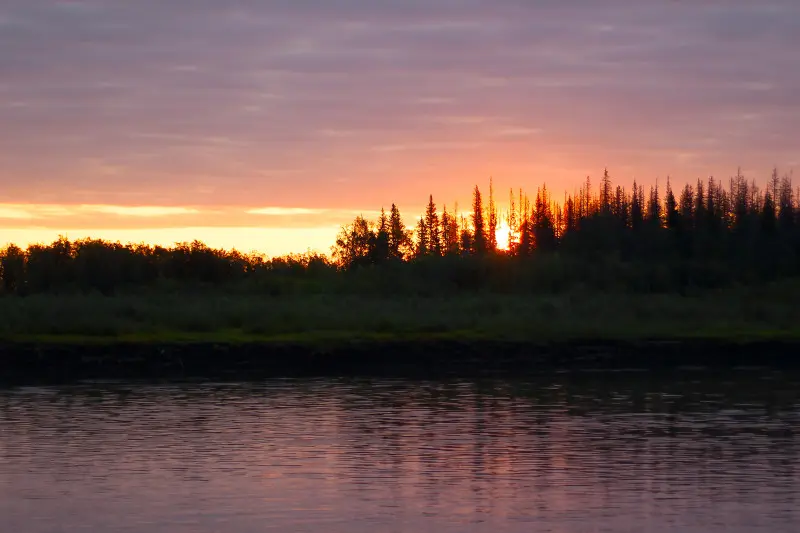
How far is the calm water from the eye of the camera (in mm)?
9789

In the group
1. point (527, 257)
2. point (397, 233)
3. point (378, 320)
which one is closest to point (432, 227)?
point (397, 233)

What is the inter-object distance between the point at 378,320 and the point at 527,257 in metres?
26.7

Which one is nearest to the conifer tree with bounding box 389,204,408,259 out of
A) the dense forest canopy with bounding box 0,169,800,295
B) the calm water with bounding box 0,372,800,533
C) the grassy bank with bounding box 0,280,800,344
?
the dense forest canopy with bounding box 0,169,800,295

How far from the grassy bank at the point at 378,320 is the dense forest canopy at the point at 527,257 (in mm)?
13054

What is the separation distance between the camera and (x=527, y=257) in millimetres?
57812

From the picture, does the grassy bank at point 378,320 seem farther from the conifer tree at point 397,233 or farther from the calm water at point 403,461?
the conifer tree at point 397,233

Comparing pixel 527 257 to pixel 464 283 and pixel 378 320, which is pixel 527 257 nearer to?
pixel 464 283

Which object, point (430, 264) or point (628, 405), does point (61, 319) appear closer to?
point (628, 405)

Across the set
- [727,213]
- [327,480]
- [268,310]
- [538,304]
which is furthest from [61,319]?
[727,213]

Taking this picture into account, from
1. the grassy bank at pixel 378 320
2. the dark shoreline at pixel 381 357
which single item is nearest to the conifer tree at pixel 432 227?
the grassy bank at pixel 378 320

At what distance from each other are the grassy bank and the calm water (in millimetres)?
8980

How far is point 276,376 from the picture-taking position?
24609 millimetres

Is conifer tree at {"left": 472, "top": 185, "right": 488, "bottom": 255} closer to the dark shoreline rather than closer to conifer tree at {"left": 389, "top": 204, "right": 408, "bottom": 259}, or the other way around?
conifer tree at {"left": 389, "top": 204, "right": 408, "bottom": 259}

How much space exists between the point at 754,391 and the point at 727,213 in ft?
221
